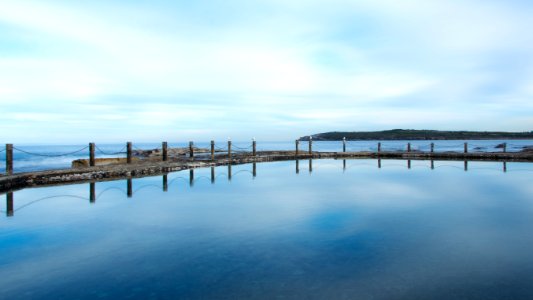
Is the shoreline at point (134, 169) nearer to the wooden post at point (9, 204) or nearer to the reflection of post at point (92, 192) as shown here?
the wooden post at point (9, 204)

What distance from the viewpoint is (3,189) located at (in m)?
10.9

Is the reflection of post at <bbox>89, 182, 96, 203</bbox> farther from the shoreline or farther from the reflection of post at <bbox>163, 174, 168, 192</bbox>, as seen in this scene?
the reflection of post at <bbox>163, 174, 168, 192</bbox>

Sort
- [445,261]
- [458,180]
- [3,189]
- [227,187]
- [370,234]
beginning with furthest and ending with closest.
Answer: [458,180] → [227,187] → [3,189] → [370,234] → [445,261]

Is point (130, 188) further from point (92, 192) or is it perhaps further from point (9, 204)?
point (9, 204)

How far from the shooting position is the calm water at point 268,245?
397 cm

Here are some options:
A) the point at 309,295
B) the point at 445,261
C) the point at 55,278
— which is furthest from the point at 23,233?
the point at 445,261

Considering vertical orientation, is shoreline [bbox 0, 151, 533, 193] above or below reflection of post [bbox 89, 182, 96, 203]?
above

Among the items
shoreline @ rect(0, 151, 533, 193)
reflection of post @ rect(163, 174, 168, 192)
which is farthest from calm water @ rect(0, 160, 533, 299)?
shoreline @ rect(0, 151, 533, 193)

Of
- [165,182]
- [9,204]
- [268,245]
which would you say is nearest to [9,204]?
[9,204]

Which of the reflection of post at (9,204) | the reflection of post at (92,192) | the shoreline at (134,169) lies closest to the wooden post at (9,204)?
the reflection of post at (9,204)

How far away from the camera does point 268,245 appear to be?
5648 mm

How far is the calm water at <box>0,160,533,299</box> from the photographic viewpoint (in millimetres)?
3971

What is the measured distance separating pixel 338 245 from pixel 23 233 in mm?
5973

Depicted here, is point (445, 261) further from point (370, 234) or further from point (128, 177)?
point (128, 177)
